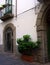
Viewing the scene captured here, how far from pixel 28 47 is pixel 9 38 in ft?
16.3

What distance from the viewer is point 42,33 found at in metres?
13.8

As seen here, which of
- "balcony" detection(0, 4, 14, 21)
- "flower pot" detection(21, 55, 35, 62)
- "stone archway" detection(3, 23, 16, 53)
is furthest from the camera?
"balcony" detection(0, 4, 14, 21)

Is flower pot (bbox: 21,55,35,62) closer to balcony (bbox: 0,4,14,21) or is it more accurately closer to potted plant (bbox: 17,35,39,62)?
potted plant (bbox: 17,35,39,62)

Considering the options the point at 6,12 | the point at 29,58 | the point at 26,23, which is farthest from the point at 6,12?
the point at 29,58

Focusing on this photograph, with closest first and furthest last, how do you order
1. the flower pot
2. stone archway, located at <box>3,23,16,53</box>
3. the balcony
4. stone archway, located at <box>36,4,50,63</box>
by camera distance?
stone archway, located at <box>36,4,50,63</box>
the flower pot
stone archway, located at <box>3,23,16,53</box>
the balcony

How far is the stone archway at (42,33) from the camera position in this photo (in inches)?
532

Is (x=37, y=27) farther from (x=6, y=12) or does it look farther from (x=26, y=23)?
(x=6, y=12)

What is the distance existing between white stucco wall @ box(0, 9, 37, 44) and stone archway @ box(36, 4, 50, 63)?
506 millimetres

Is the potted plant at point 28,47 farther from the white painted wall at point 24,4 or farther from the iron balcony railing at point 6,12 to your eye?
the iron balcony railing at point 6,12

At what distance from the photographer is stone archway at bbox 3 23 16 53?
1730 centimetres

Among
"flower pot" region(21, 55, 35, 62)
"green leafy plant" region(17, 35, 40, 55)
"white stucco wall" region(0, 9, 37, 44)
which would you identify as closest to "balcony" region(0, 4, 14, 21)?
"white stucco wall" region(0, 9, 37, 44)

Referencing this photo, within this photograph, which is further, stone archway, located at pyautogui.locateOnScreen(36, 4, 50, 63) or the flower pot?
the flower pot

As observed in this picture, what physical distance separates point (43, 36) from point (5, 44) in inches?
235

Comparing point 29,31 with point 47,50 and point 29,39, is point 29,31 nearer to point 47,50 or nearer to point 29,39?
point 29,39
